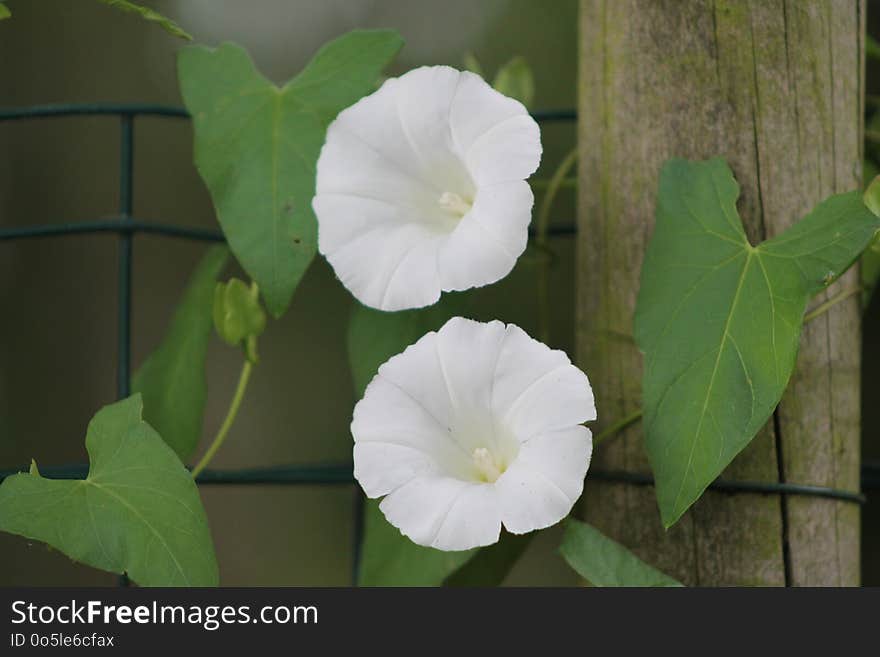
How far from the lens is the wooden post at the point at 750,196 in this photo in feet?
2.67

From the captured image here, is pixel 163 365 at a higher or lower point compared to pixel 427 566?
higher

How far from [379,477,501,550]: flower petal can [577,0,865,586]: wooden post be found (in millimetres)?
179

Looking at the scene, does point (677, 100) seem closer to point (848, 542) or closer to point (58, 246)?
point (848, 542)

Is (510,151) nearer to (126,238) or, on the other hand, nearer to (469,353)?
(469,353)

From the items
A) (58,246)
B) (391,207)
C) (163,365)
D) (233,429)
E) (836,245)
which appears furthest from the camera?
(233,429)

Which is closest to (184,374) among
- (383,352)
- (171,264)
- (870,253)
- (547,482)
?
(383,352)

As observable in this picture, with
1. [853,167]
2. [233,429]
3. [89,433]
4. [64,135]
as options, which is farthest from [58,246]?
[853,167]

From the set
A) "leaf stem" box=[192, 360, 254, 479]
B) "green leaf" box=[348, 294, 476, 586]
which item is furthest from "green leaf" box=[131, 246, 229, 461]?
"green leaf" box=[348, 294, 476, 586]

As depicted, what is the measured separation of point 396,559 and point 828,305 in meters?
0.41

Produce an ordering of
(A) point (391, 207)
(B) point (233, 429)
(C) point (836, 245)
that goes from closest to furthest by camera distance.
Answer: (C) point (836, 245) → (A) point (391, 207) → (B) point (233, 429)

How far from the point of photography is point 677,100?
32.7 inches

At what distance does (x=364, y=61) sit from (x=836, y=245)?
0.41 metres

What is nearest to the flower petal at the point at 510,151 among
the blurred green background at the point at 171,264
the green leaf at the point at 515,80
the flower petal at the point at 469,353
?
the flower petal at the point at 469,353

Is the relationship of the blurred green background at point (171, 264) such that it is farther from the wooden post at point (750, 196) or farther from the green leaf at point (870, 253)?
the wooden post at point (750, 196)
